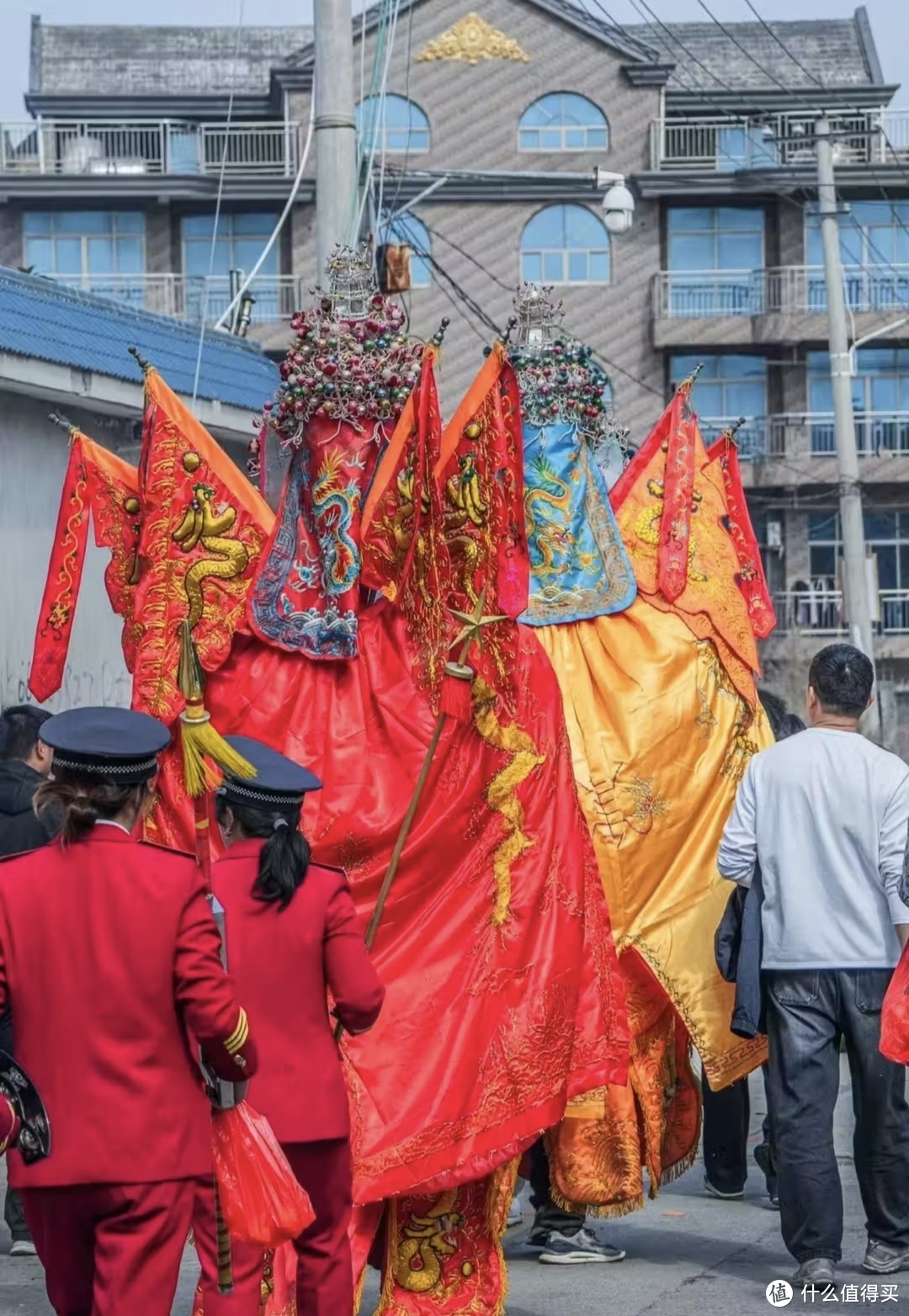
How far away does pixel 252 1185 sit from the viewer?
169 inches

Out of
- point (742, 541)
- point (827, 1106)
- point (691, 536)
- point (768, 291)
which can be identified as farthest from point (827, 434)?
point (827, 1106)

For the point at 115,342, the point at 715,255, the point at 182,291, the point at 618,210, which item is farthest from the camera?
the point at 715,255

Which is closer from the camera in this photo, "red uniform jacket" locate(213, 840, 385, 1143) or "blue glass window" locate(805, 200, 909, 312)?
"red uniform jacket" locate(213, 840, 385, 1143)

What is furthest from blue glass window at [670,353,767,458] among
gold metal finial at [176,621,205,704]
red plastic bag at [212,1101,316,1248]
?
red plastic bag at [212,1101,316,1248]

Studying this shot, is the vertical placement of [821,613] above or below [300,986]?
above

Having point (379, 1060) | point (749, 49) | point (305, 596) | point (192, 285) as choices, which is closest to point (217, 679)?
point (305, 596)

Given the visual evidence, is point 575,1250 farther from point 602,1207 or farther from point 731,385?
point 731,385

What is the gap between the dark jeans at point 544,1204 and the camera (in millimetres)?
6883

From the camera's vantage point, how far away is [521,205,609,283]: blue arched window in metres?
38.4

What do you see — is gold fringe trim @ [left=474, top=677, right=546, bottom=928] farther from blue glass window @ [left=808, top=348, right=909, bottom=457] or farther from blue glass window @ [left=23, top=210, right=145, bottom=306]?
blue glass window @ [left=23, top=210, right=145, bottom=306]

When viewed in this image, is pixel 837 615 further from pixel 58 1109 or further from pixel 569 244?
pixel 58 1109

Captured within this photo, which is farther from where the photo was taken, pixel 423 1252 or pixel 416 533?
pixel 416 533

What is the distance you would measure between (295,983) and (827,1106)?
6.93ft

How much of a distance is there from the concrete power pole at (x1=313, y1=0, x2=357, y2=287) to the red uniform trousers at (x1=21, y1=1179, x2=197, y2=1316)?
20.2 ft
